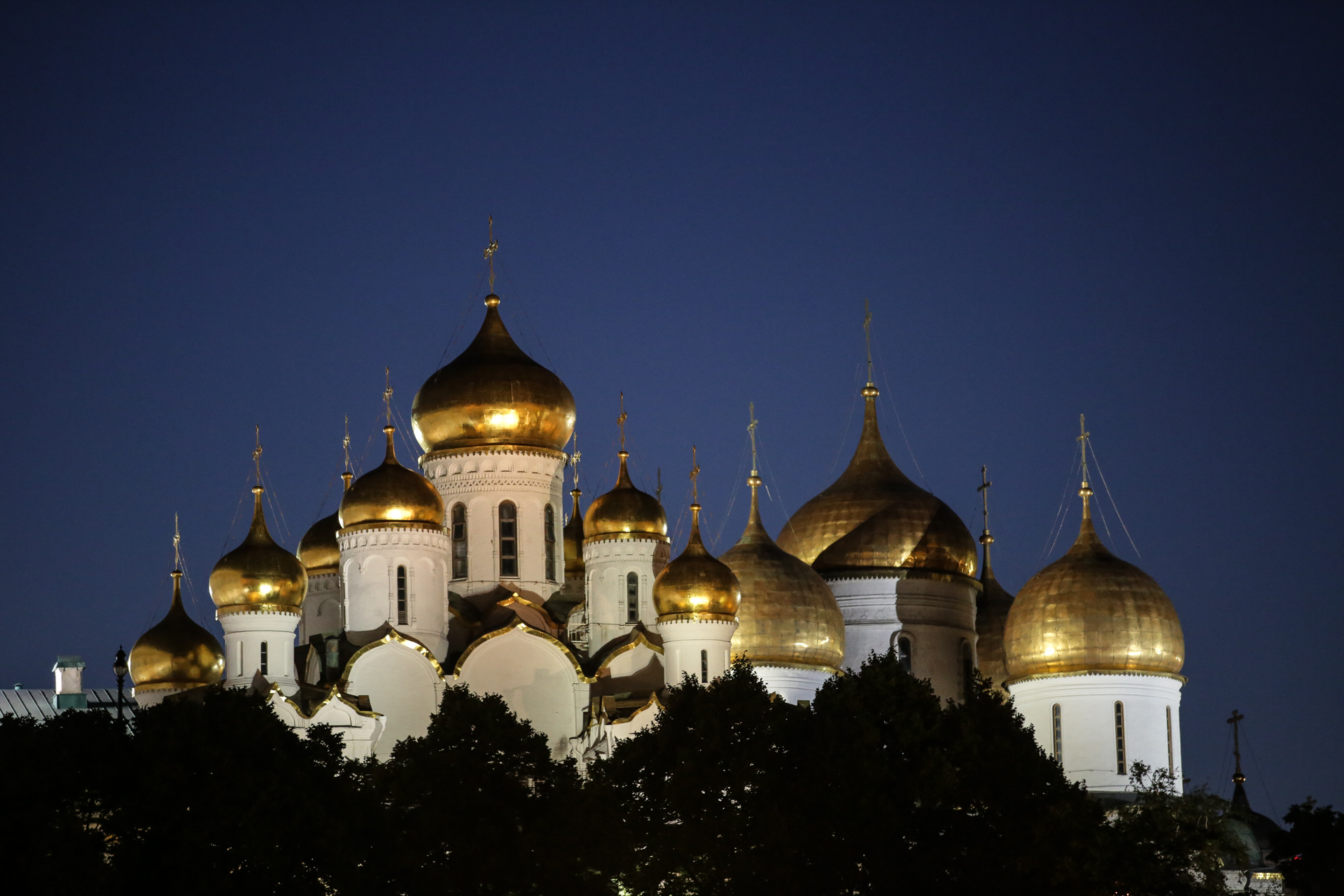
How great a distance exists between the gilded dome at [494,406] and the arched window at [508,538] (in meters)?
1.36

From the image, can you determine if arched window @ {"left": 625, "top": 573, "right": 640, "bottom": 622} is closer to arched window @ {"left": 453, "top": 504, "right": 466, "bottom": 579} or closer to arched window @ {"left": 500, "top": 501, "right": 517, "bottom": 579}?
arched window @ {"left": 500, "top": 501, "right": 517, "bottom": 579}

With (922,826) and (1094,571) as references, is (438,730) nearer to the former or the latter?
(922,826)

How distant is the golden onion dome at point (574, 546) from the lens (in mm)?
51531

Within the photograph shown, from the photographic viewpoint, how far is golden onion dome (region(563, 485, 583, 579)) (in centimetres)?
5153

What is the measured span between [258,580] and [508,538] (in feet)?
18.5

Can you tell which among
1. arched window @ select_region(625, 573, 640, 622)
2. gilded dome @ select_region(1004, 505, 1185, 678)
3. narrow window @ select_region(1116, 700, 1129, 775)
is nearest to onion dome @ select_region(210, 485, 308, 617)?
arched window @ select_region(625, 573, 640, 622)

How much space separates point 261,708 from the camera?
33.8 m

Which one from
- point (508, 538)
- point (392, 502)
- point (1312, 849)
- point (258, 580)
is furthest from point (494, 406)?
point (1312, 849)

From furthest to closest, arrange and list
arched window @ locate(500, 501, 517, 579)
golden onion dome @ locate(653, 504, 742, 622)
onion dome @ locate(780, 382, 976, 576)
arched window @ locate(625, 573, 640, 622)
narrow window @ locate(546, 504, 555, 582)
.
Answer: onion dome @ locate(780, 382, 976, 576) → narrow window @ locate(546, 504, 555, 582) → arched window @ locate(500, 501, 517, 579) → arched window @ locate(625, 573, 640, 622) → golden onion dome @ locate(653, 504, 742, 622)

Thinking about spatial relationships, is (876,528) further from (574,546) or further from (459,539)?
(459,539)

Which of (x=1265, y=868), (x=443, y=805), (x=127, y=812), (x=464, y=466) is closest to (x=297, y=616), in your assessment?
(x=464, y=466)

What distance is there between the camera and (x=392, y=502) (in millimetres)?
45688

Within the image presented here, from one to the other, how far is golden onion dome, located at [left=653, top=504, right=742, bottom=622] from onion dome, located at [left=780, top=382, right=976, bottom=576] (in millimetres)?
8019

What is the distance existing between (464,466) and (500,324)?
3.42 meters
